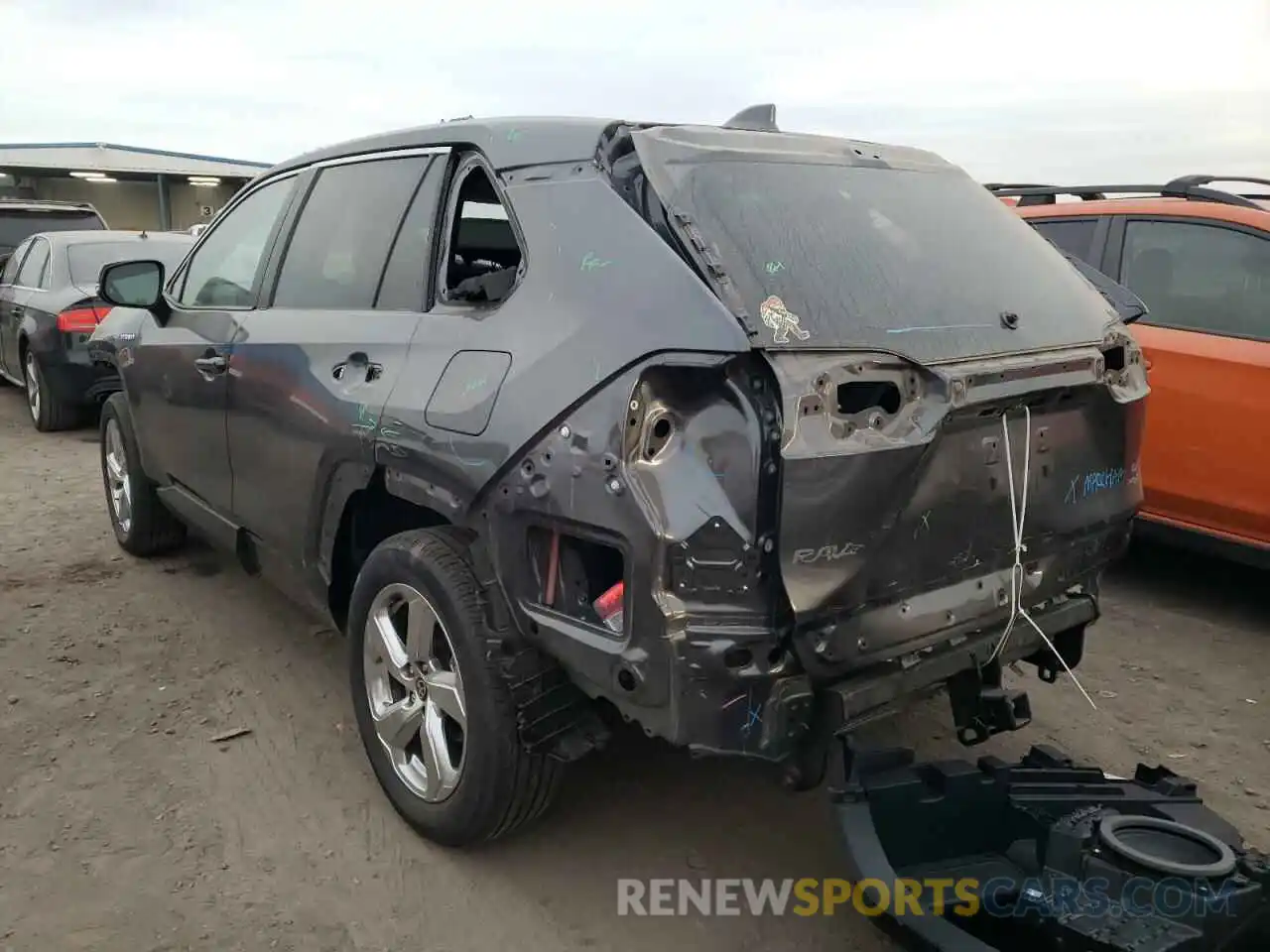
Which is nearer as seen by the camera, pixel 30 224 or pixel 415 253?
pixel 415 253

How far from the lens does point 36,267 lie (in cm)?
925

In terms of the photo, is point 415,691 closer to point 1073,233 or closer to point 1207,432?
point 1207,432

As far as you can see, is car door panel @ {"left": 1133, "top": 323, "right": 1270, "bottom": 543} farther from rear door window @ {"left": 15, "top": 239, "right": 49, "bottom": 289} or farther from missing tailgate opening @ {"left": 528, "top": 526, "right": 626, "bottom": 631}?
rear door window @ {"left": 15, "top": 239, "right": 49, "bottom": 289}

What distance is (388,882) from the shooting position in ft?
8.99

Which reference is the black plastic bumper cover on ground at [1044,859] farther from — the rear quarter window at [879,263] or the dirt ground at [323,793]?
the rear quarter window at [879,263]

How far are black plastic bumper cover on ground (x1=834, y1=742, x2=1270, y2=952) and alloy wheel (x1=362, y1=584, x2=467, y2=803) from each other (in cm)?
105

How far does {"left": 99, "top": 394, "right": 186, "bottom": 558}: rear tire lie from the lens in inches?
197

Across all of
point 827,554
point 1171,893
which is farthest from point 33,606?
point 1171,893

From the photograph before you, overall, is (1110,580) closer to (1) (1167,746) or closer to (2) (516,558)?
(1) (1167,746)

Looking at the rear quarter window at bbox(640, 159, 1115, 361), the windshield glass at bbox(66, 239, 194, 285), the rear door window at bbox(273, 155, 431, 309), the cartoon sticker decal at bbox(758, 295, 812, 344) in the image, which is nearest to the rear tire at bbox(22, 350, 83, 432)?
the windshield glass at bbox(66, 239, 194, 285)

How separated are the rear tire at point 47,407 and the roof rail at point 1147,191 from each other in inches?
296

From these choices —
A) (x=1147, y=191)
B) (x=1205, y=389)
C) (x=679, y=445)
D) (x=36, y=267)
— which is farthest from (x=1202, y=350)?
(x=36, y=267)

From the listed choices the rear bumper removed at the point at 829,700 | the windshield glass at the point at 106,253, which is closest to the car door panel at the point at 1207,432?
the rear bumper removed at the point at 829,700

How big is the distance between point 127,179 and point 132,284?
2864 cm
